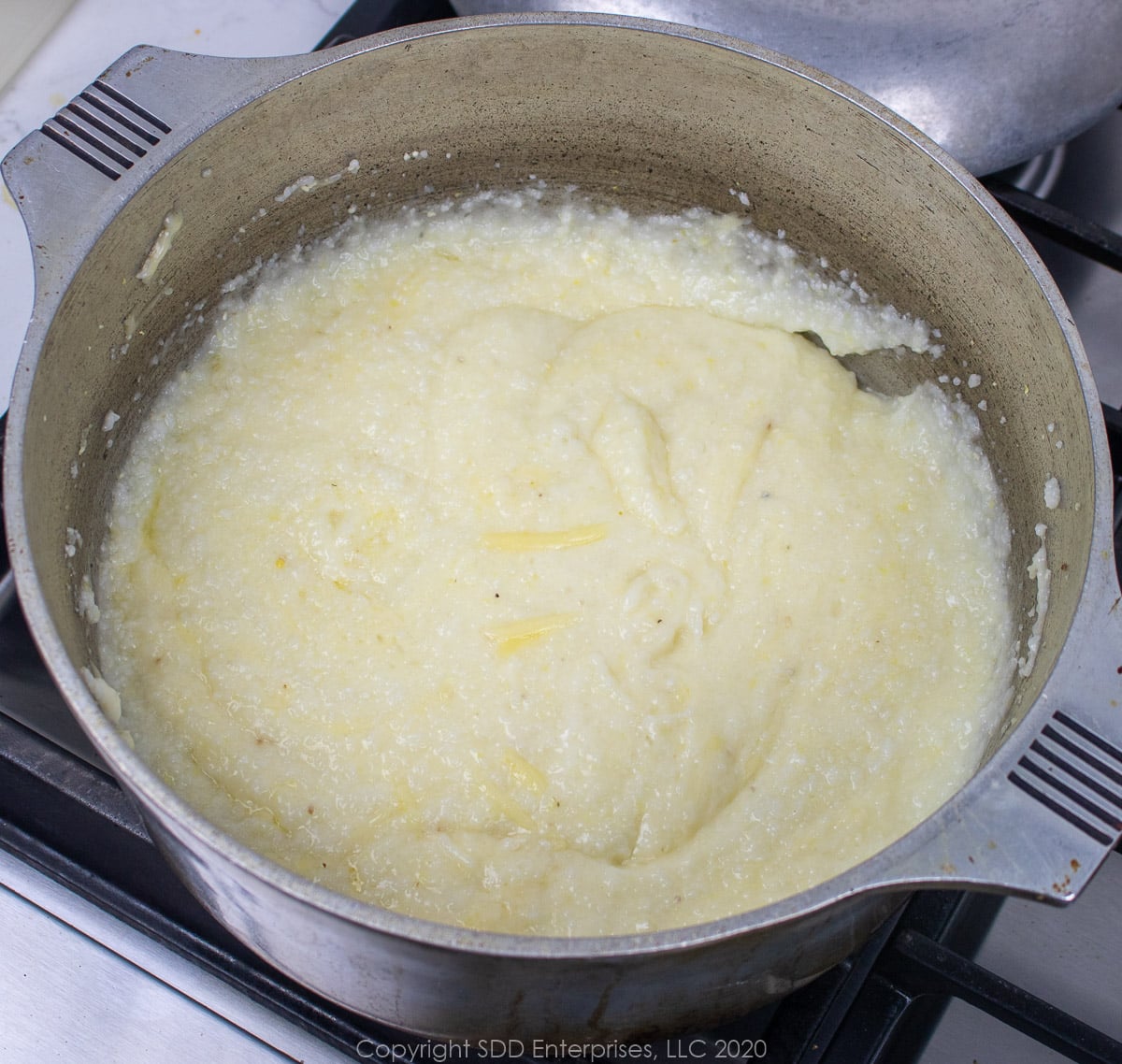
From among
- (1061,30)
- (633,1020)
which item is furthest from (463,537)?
(1061,30)

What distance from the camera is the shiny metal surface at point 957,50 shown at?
121 cm

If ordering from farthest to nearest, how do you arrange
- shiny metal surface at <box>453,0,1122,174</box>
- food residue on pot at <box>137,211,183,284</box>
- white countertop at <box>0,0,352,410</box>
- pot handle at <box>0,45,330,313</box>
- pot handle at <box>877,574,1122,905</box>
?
white countertop at <box>0,0,352,410</box>, shiny metal surface at <box>453,0,1122,174</box>, food residue on pot at <box>137,211,183,284</box>, pot handle at <box>0,45,330,313</box>, pot handle at <box>877,574,1122,905</box>

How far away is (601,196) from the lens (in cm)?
134

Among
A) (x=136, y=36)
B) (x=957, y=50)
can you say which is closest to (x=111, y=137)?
(x=136, y=36)

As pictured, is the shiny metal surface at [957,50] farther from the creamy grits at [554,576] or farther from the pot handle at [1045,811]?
the pot handle at [1045,811]

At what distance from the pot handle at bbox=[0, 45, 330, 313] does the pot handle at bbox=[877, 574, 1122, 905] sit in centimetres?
81

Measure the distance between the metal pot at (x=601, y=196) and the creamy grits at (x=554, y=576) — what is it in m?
0.06

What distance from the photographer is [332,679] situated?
1.08 m

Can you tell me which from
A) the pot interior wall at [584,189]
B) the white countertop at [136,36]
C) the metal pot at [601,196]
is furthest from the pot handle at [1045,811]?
the white countertop at [136,36]

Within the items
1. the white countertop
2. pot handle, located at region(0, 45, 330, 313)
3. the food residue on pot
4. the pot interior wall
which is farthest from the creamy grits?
the white countertop

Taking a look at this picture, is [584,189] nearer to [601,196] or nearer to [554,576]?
[601,196]

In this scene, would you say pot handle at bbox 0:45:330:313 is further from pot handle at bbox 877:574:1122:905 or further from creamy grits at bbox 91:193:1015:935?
pot handle at bbox 877:574:1122:905

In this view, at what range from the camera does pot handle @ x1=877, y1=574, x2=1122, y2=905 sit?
0.70 metres

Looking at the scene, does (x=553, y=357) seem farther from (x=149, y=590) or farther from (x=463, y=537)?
(x=149, y=590)
